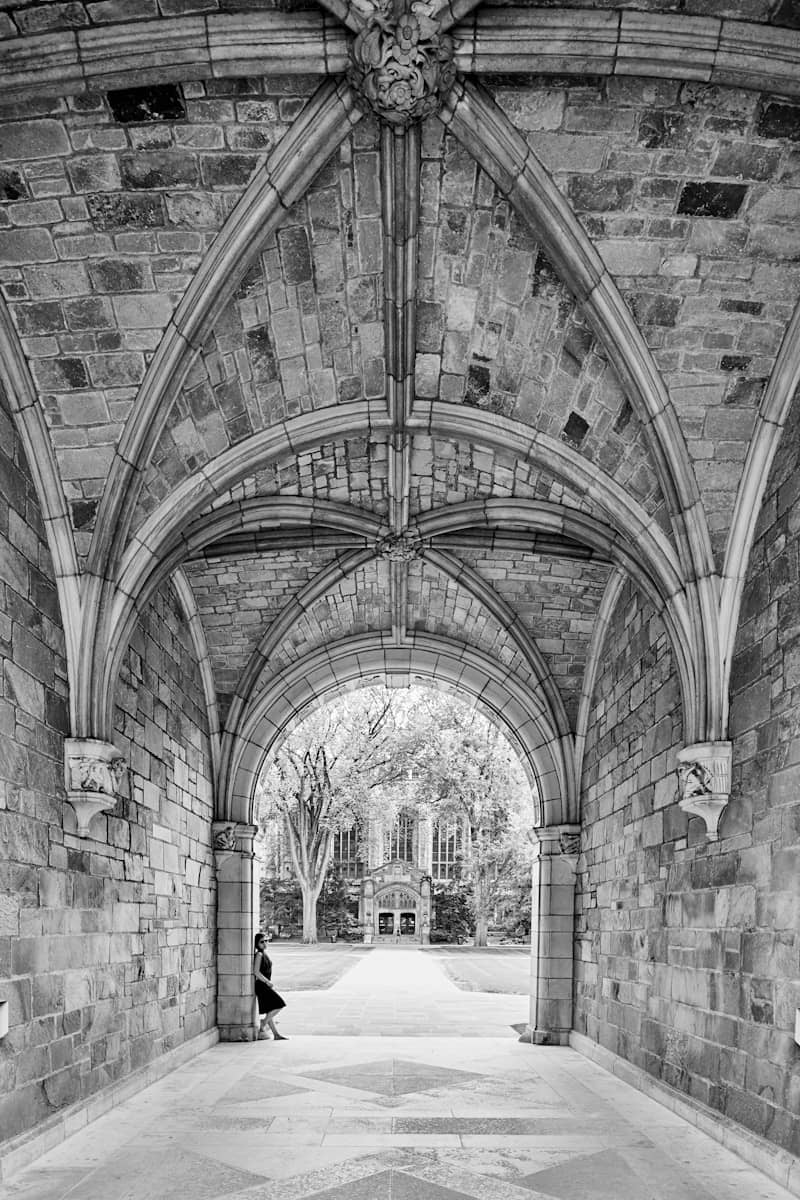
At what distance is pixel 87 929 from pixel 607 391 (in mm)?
4162

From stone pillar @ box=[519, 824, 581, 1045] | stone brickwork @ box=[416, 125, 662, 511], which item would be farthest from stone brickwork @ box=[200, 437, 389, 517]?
stone pillar @ box=[519, 824, 581, 1045]

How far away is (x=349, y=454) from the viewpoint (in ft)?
25.7

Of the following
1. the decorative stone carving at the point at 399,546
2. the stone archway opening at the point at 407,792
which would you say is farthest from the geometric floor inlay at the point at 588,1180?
the stone archway opening at the point at 407,792

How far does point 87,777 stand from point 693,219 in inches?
161

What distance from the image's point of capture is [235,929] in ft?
34.3

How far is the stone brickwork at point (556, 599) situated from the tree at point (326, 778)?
1720 cm

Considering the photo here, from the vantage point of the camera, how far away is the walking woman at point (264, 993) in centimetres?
1006

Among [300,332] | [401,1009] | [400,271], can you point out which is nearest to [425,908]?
[401,1009]

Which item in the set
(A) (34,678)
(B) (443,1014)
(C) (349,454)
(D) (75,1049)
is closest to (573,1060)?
(B) (443,1014)

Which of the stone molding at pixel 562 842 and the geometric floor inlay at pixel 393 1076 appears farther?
the stone molding at pixel 562 842

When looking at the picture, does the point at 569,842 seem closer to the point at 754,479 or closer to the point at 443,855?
the point at 754,479

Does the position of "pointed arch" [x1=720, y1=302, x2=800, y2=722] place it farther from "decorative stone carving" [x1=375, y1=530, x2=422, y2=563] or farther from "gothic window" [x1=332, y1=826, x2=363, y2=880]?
"gothic window" [x1=332, y1=826, x2=363, y2=880]

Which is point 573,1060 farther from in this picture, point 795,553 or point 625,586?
point 795,553

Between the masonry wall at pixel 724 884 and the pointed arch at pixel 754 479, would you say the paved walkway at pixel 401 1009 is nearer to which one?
the masonry wall at pixel 724 884
